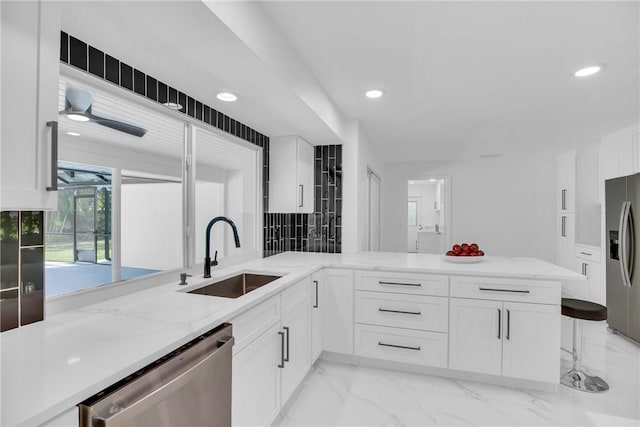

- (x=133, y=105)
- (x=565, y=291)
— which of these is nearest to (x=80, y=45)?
(x=133, y=105)

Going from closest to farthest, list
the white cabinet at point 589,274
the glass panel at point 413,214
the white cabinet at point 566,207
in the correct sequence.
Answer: the white cabinet at point 589,274
the white cabinet at point 566,207
the glass panel at point 413,214

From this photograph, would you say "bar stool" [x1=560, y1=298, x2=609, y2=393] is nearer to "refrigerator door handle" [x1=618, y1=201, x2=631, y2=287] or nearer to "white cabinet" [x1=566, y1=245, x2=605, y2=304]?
"refrigerator door handle" [x1=618, y1=201, x2=631, y2=287]

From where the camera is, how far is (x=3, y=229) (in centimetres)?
114

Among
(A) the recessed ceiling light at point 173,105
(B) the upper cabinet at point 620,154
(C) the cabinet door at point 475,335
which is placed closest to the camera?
(A) the recessed ceiling light at point 173,105

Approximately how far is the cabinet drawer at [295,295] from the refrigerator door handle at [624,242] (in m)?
3.16

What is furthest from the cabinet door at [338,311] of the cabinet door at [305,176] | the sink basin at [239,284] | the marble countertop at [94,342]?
the cabinet door at [305,176]

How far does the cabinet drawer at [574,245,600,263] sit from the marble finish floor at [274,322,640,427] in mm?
1959

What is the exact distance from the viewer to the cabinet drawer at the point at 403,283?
7.93 feet

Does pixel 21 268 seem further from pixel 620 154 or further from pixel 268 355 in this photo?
pixel 620 154

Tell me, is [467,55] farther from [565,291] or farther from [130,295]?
[565,291]

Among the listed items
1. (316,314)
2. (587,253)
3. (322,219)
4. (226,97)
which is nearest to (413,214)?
(587,253)

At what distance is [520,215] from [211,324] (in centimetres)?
616

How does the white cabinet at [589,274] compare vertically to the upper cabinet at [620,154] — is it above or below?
below

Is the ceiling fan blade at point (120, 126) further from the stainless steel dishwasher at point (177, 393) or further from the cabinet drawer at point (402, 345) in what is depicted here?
the cabinet drawer at point (402, 345)
